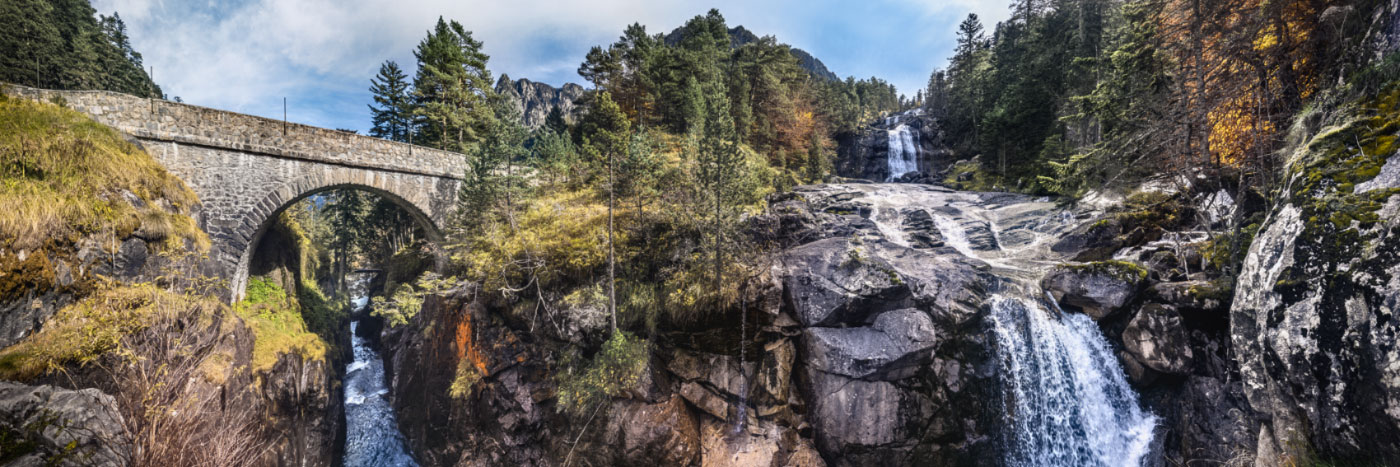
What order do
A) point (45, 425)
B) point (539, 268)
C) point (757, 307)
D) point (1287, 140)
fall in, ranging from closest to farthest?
point (45, 425) < point (1287, 140) < point (757, 307) < point (539, 268)

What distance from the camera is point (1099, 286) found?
11695mm

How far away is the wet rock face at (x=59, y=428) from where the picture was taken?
451 cm

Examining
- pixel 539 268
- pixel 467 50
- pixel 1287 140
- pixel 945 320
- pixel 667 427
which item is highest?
pixel 467 50

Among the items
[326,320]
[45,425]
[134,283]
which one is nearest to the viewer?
[45,425]

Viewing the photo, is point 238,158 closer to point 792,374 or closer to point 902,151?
point 792,374

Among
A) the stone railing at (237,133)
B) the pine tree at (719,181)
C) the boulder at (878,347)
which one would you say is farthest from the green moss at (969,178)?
the stone railing at (237,133)

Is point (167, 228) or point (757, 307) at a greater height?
point (167, 228)

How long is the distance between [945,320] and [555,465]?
→ 12.7m

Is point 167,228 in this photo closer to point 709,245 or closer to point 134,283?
point 134,283

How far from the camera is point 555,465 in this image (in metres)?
13.4

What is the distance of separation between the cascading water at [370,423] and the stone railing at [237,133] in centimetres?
1110

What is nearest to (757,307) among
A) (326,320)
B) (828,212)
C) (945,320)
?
(945,320)

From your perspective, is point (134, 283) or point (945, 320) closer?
point (134, 283)

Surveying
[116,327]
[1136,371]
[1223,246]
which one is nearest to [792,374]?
[1136,371]
